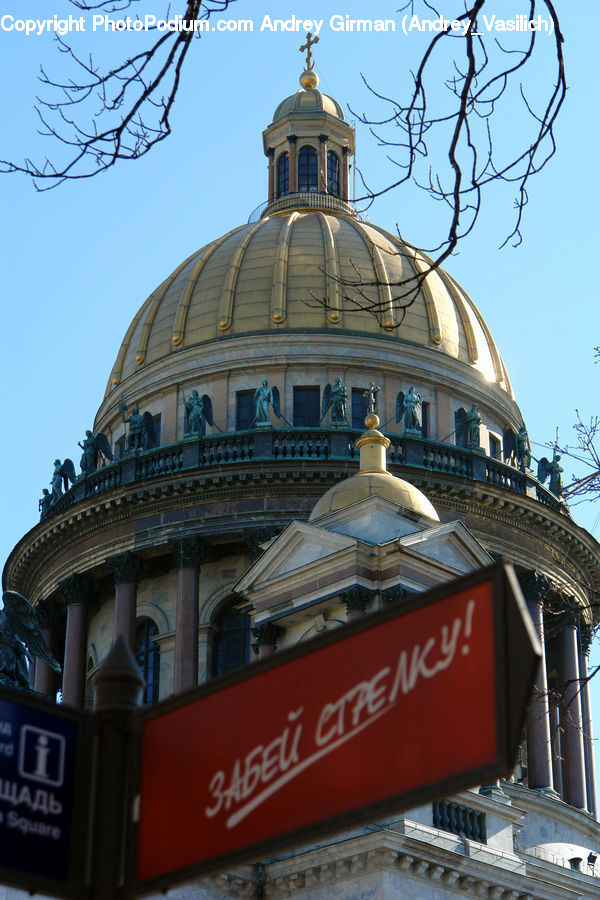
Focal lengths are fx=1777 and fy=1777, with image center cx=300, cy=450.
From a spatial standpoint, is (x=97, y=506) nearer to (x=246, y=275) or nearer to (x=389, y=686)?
(x=246, y=275)

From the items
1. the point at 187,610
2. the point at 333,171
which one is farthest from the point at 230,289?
the point at 187,610

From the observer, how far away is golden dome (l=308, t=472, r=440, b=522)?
127 ft

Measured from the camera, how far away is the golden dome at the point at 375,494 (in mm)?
38625

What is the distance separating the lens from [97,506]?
5288 centimetres

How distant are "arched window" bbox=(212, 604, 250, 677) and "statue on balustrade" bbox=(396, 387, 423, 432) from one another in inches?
302

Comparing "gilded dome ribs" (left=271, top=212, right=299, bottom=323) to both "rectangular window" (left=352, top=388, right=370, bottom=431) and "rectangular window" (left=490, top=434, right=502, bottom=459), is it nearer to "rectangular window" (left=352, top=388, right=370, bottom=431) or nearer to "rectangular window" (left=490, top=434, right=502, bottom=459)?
"rectangular window" (left=352, top=388, right=370, bottom=431)

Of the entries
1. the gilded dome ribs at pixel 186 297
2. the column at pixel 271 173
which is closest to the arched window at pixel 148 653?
the gilded dome ribs at pixel 186 297

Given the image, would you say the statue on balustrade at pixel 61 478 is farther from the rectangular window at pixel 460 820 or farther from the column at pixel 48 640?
the rectangular window at pixel 460 820

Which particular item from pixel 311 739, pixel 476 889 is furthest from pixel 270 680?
pixel 476 889

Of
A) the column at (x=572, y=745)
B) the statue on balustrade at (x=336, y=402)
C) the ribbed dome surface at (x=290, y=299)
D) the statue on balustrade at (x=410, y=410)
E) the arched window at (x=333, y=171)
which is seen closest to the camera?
the column at (x=572, y=745)

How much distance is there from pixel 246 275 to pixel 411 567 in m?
22.5

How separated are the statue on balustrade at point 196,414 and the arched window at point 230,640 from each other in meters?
5.53

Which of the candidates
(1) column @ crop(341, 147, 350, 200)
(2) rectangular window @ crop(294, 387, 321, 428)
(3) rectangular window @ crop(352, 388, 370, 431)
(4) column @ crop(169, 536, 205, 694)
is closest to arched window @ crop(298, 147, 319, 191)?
(1) column @ crop(341, 147, 350, 200)

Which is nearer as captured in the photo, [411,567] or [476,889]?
[476,889]
